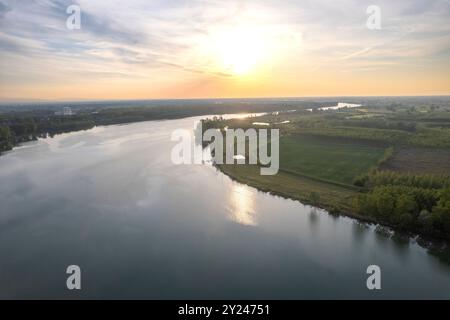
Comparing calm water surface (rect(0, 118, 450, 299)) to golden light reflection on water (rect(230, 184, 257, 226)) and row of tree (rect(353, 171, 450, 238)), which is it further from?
row of tree (rect(353, 171, 450, 238))

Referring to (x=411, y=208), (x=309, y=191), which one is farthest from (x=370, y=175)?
(x=411, y=208)

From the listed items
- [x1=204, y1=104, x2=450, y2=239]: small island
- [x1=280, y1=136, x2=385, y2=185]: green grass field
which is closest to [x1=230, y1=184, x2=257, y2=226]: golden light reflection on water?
[x1=204, y1=104, x2=450, y2=239]: small island

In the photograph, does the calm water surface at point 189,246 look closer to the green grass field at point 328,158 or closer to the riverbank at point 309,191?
the riverbank at point 309,191

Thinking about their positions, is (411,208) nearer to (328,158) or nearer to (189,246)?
(189,246)

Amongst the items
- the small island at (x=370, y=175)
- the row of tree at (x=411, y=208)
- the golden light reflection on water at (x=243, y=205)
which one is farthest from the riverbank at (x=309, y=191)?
the golden light reflection on water at (x=243, y=205)
